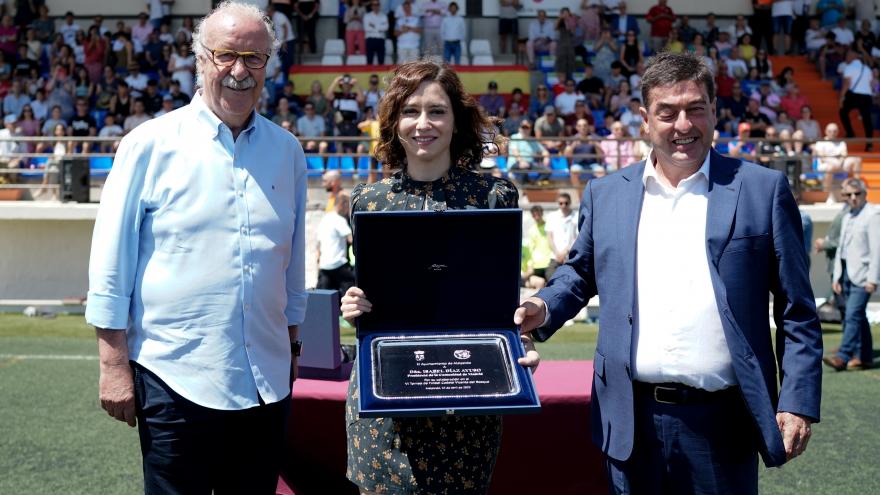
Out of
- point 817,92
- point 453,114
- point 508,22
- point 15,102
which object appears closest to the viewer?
point 453,114

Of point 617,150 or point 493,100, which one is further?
point 493,100

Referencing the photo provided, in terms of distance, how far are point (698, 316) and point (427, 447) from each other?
3.03ft

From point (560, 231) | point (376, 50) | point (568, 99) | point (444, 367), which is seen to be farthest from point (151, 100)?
point (444, 367)

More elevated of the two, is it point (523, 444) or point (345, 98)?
point (345, 98)

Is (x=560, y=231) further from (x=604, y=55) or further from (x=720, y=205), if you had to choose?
(x=720, y=205)

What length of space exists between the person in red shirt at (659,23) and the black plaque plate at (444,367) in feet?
63.4

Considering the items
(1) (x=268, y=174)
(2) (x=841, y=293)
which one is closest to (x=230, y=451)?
(1) (x=268, y=174)

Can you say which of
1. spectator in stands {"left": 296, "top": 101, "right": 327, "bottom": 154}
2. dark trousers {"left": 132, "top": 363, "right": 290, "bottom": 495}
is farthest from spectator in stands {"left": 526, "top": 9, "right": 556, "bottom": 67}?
dark trousers {"left": 132, "top": 363, "right": 290, "bottom": 495}

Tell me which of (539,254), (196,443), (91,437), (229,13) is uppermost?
(229,13)

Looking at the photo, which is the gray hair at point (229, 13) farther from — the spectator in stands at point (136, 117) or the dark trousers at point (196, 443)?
the spectator in stands at point (136, 117)

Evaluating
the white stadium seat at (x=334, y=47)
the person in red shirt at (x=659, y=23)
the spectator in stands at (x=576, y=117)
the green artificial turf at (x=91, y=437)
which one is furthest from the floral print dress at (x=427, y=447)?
the person in red shirt at (x=659, y=23)

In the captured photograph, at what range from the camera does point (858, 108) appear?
19.6 m

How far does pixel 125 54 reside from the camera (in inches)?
808

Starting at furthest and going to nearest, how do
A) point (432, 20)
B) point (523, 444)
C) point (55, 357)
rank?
point (432, 20), point (55, 357), point (523, 444)
